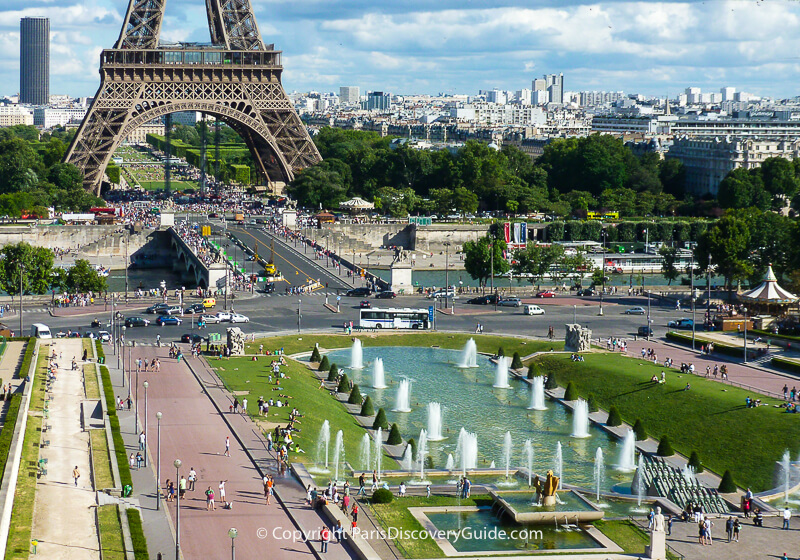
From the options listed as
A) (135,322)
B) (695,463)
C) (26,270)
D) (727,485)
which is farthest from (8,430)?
(26,270)

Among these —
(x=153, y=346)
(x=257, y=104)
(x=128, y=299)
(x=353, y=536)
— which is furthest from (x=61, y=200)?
(x=353, y=536)

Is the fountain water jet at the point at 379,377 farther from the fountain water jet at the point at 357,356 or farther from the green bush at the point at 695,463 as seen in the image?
the green bush at the point at 695,463

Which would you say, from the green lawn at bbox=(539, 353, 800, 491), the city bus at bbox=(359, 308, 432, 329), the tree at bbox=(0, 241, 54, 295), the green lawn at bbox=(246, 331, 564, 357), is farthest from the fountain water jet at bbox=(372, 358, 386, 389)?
the tree at bbox=(0, 241, 54, 295)

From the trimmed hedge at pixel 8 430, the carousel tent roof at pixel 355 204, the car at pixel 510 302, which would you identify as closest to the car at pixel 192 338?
the trimmed hedge at pixel 8 430

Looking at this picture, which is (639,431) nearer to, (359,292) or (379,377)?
(379,377)

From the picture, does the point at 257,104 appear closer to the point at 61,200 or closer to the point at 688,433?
the point at 61,200

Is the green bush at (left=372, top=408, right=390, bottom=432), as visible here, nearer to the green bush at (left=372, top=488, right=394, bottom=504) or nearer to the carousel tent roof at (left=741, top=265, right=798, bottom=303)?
the green bush at (left=372, top=488, right=394, bottom=504)
